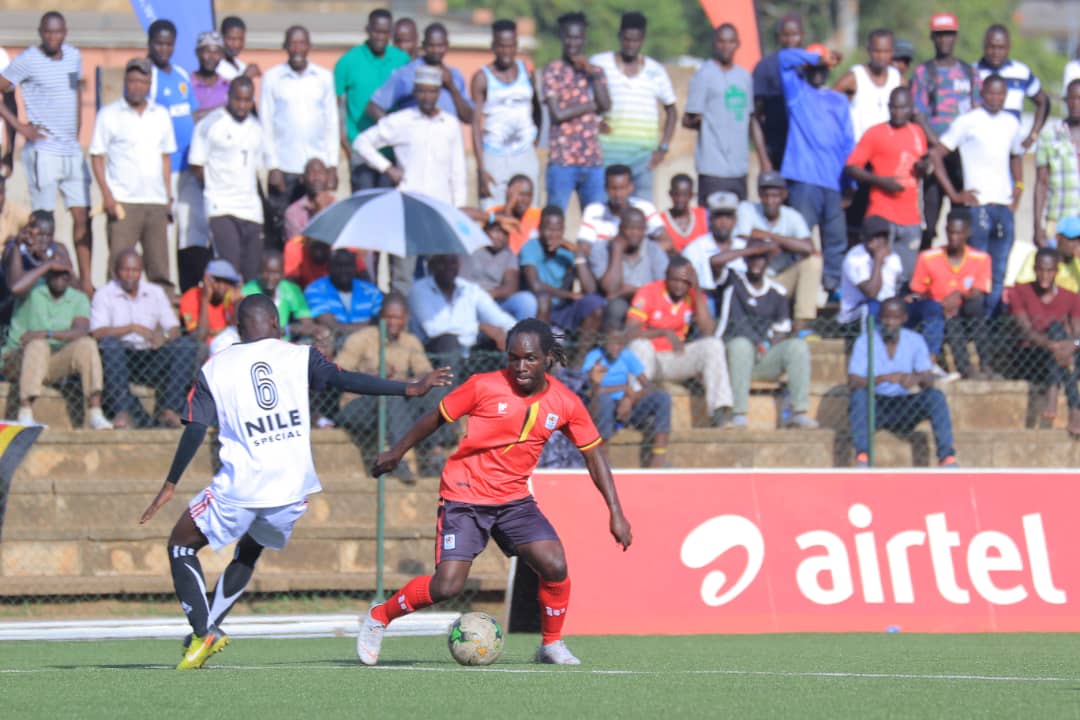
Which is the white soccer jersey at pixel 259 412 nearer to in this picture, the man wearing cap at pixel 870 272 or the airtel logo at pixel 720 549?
the airtel logo at pixel 720 549

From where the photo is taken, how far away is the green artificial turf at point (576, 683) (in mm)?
7109

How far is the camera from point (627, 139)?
1650 cm

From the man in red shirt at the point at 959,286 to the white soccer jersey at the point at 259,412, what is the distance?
812 centimetres

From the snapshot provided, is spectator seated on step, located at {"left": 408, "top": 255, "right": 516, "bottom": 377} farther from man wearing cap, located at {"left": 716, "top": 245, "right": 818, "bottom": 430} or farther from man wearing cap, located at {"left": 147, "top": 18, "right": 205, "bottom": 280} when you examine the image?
man wearing cap, located at {"left": 147, "top": 18, "right": 205, "bottom": 280}

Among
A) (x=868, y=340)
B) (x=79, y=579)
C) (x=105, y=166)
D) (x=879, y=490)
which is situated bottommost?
(x=79, y=579)

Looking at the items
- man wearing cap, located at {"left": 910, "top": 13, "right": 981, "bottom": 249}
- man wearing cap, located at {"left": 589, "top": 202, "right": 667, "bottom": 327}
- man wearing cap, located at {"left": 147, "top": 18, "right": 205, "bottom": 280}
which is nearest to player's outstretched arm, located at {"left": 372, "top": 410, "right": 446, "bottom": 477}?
man wearing cap, located at {"left": 589, "top": 202, "right": 667, "bottom": 327}

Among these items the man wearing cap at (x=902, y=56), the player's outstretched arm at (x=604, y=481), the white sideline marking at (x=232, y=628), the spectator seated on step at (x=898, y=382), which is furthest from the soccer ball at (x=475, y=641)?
the man wearing cap at (x=902, y=56)

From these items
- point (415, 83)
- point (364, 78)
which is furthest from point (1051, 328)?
point (364, 78)

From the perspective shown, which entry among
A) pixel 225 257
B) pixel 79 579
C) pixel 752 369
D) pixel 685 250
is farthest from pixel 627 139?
pixel 79 579

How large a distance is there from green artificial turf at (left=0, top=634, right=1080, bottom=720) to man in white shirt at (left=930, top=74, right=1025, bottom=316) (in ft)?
19.5

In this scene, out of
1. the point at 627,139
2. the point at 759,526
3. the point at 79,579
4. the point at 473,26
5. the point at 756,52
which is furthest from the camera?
the point at 473,26

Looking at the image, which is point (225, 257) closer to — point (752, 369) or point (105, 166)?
point (105, 166)

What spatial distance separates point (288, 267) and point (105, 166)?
1.89 metres

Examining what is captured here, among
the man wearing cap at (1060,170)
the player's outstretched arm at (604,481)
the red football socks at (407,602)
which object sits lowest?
the red football socks at (407,602)
